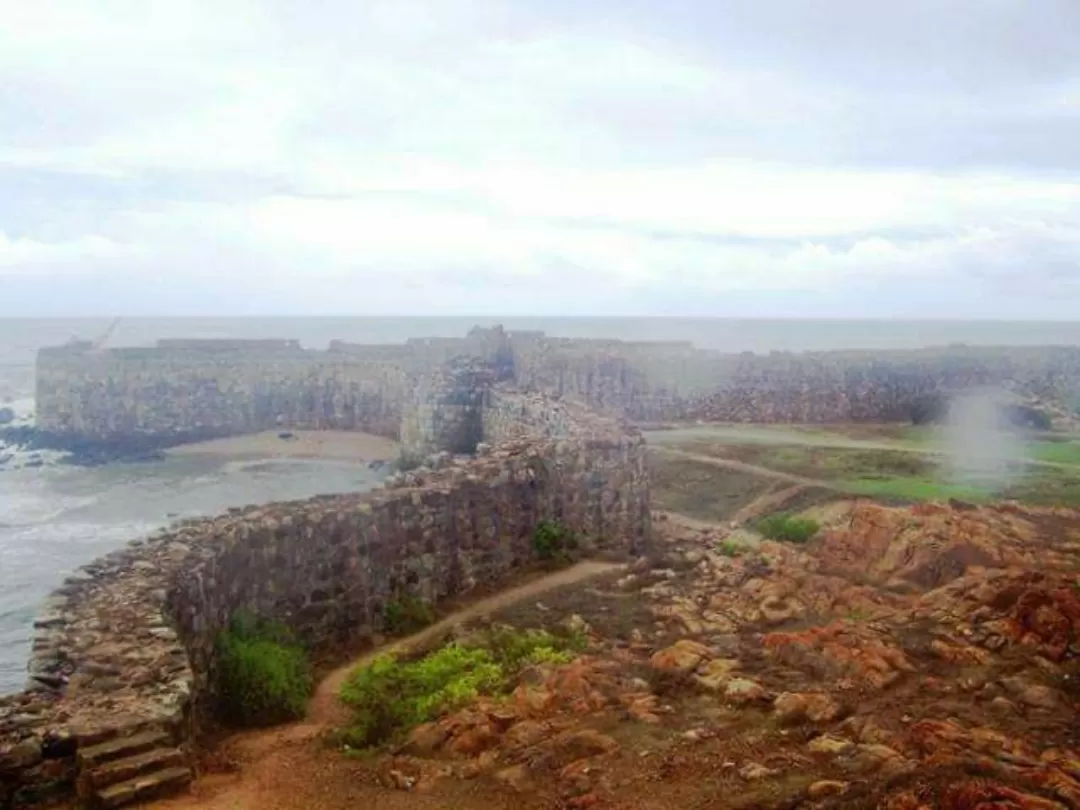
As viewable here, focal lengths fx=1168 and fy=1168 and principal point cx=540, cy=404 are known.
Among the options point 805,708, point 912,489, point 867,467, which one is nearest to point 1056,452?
point 867,467

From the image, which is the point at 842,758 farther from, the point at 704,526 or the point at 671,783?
the point at 704,526

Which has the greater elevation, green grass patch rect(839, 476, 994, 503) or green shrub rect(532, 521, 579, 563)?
green grass patch rect(839, 476, 994, 503)

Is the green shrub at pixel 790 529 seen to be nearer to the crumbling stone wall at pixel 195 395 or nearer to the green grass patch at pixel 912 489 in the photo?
the green grass patch at pixel 912 489

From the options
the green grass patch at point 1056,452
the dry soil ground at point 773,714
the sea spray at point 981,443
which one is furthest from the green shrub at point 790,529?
the green grass patch at point 1056,452

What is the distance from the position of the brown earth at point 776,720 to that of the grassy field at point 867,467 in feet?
26.5

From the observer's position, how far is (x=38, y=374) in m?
46.8

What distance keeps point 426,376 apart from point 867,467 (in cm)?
1479

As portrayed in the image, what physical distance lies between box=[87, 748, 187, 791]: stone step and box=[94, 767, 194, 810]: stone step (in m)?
0.03

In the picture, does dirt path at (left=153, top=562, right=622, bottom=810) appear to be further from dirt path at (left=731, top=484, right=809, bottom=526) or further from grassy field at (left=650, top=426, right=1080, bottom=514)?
grassy field at (left=650, top=426, right=1080, bottom=514)

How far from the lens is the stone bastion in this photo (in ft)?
24.6

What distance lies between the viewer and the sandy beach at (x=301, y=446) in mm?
39656

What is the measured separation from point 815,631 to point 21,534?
20.8 meters

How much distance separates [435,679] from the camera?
10.2m

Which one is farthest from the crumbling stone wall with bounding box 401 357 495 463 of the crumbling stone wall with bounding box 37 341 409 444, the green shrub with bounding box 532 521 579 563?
the crumbling stone wall with bounding box 37 341 409 444
